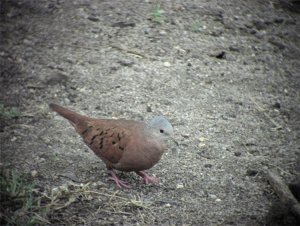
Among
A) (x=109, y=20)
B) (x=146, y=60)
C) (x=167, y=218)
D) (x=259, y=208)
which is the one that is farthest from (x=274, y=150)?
(x=109, y=20)

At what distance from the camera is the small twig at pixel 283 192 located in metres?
3.72

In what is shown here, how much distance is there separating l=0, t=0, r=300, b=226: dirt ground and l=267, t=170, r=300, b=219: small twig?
7 centimetres

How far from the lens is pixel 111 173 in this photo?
4.30 metres

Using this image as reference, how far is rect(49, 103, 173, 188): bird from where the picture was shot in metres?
4.05

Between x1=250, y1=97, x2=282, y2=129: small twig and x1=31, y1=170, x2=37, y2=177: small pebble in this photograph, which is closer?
x1=31, y1=170, x2=37, y2=177: small pebble

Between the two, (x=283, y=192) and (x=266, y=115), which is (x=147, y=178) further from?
(x=266, y=115)

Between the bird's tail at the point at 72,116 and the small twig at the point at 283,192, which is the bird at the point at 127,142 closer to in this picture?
the bird's tail at the point at 72,116

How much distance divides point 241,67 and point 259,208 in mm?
2388

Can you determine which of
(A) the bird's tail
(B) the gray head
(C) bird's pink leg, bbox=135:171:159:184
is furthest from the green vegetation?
(B) the gray head

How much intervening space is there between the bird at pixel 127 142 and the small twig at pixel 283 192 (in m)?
0.94

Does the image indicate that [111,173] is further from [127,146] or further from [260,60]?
[260,60]

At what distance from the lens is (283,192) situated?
156 inches

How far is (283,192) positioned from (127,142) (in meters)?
1.29

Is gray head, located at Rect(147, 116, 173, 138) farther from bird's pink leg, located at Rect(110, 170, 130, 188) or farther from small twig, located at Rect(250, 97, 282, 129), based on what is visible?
small twig, located at Rect(250, 97, 282, 129)
